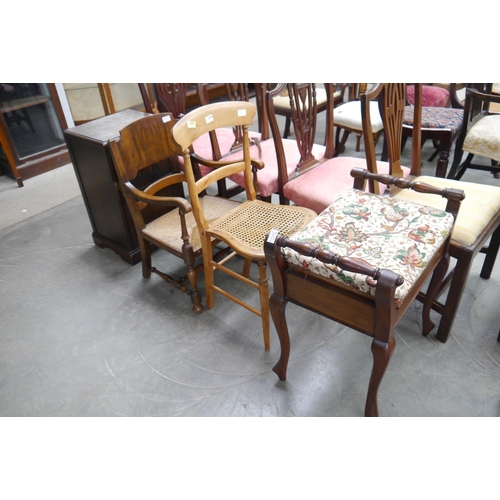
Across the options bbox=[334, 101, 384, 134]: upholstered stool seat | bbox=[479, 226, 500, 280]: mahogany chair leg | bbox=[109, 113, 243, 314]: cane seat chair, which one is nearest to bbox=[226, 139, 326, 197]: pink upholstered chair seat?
bbox=[109, 113, 243, 314]: cane seat chair

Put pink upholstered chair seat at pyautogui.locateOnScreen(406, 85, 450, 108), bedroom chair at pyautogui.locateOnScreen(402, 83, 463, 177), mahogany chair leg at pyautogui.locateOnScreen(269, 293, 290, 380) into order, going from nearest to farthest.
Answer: mahogany chair leg at pyautogui.locateOnScreen(269, 293, 290, 380) → bedroom chair at pyautogui.locateOnScreen(402, 83, 463, 177) → pink upholstered chair seat at pyautogui.locateOnScreen(406, 85, 450, 108)

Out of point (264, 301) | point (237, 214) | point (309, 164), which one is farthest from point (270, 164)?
point (264, 301)

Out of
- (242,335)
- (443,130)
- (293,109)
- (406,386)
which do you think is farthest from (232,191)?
(406,386)

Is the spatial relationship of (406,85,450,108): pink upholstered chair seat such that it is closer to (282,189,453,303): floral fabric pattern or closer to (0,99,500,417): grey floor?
(0,99,500,417): grey floor

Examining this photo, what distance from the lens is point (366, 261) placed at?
3.98 ft

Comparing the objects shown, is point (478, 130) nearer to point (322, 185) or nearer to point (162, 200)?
point (322, 185)

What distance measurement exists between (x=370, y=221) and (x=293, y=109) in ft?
3.10

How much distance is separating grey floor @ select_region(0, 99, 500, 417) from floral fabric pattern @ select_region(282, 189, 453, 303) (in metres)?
0.63

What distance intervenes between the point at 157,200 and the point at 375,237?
3.20ft

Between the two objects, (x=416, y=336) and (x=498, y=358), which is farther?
(x=416, y=336)

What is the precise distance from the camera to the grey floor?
159cm

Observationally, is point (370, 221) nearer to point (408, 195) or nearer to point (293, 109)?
point (408, 195)

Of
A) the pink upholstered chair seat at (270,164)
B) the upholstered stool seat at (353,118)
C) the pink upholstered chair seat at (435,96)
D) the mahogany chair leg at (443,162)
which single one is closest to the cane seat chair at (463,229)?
the mahogany chair leg at (443,162)

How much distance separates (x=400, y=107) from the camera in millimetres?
1908
